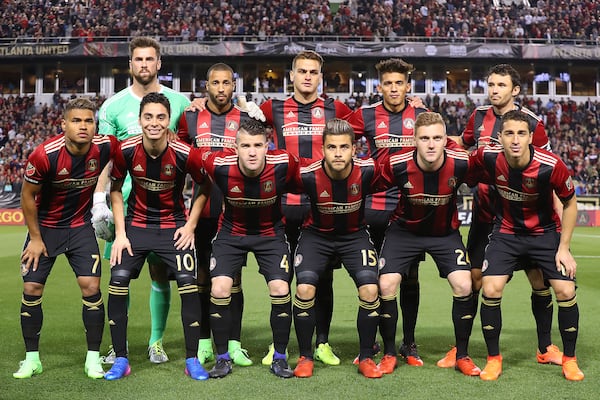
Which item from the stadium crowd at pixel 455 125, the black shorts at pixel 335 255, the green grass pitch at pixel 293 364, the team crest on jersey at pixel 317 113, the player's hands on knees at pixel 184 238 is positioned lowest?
the green grass pitch at pixel 293 364

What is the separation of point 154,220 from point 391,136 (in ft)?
6.90

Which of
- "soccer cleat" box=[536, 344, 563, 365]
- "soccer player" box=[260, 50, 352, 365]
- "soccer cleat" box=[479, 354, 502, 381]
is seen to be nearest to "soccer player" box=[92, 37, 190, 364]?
"soccer player" box=[260, 50, 352, 365]

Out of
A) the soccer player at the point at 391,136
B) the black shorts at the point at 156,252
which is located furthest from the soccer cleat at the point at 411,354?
the black shorts at the point at 156,252

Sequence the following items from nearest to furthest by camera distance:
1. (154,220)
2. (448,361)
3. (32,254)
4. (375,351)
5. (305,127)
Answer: (32,254)
(154,220)
(448,361)
(375,351)
(305,127)

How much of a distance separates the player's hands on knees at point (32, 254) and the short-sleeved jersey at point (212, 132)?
1.34 m

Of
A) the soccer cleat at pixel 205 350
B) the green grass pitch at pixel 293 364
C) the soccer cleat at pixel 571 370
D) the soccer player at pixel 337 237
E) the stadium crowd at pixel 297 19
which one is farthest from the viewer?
the stadium crowd at pixel 297 19

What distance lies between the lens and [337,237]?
18.0ft

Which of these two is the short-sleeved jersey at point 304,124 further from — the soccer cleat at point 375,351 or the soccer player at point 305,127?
the soccer cleat at point 375,351

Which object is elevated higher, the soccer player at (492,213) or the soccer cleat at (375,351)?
the soccer player at (492,213)

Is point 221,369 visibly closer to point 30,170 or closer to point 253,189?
point 253,189

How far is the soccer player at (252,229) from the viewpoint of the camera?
5.27 m

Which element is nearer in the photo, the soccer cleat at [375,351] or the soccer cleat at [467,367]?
the soccer cleat at [467,367]

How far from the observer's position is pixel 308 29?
1336 inches

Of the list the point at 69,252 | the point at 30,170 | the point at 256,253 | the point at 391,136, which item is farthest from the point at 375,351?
the point at 30,170
